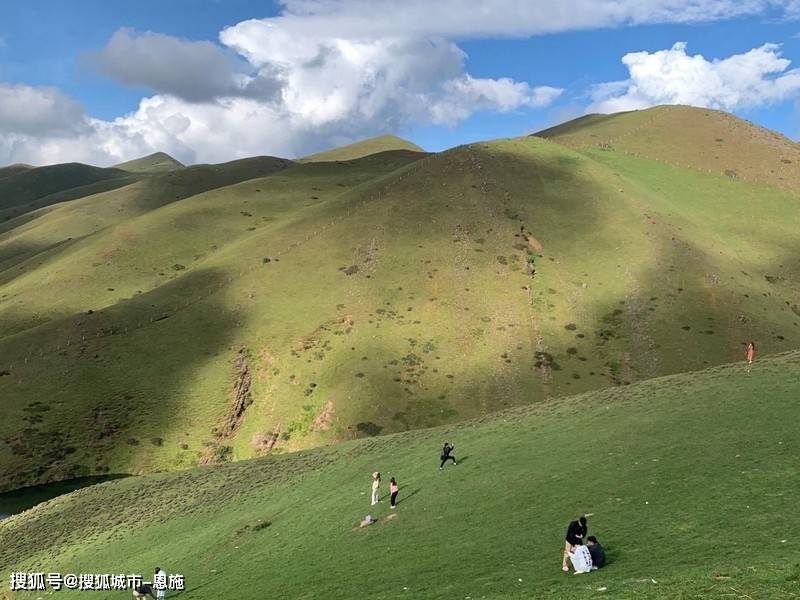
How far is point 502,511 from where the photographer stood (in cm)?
3145

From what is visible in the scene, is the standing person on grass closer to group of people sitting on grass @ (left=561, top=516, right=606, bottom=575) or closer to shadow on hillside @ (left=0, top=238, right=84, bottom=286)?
group of people sitting on grass @ (left=561, top=516, right=606, bottom=575)

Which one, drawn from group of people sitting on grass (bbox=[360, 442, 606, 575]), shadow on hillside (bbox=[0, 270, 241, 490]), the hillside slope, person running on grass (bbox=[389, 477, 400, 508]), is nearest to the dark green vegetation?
shadow on hillside (bbox=[0, 270, 241, 490])

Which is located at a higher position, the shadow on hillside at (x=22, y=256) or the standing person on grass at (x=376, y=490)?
the shadow on hillside at (x=22, y=256)

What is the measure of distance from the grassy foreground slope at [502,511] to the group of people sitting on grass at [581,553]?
1.93 feet

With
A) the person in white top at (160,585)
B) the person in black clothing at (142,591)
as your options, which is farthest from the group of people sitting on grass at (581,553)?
the person in black clothing at (142,591)

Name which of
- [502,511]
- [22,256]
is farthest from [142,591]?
[22,256]

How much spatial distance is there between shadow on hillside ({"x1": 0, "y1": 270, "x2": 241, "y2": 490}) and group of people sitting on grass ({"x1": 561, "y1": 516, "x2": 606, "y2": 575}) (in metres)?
65.7

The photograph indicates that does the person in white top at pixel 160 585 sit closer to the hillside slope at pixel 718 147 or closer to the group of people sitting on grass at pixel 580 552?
the group of people sitting on grass at pixel 580 552

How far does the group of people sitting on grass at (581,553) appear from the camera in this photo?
69.8ft

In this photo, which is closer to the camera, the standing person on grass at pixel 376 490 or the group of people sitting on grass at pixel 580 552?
the group of people sitting on grass at pixel 580 552

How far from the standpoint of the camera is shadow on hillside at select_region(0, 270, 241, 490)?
74.5 m

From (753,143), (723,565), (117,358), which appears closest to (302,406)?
(117,358)

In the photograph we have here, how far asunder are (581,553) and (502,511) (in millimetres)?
10476

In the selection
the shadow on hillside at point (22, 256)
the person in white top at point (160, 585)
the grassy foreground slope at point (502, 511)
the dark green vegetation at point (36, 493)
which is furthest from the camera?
the shadow on hillside at point (22, 256)
